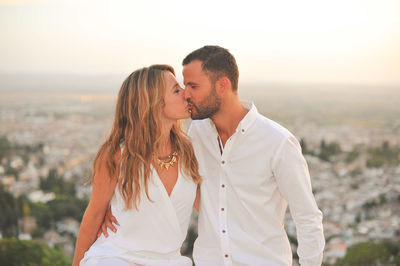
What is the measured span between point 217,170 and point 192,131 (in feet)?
1.00

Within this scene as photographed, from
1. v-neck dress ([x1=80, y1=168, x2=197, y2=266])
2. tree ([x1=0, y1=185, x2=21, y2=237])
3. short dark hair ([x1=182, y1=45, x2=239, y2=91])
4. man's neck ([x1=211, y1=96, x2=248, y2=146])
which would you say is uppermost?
short dark hair ([x1=182, y1=45, x2=239, y2=91])

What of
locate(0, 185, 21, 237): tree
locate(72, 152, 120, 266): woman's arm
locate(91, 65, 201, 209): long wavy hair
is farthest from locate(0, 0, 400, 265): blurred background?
locate(91, 65, 201, 209): long wavy hair

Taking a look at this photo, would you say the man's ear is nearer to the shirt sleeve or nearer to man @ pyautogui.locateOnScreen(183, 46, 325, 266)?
man @ pyautogui.locateOnScreen(183, 46, 325, 266)

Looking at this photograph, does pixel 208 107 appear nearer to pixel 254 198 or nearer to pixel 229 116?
pixel 229 116

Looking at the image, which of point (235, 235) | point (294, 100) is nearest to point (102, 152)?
point (235, 235)

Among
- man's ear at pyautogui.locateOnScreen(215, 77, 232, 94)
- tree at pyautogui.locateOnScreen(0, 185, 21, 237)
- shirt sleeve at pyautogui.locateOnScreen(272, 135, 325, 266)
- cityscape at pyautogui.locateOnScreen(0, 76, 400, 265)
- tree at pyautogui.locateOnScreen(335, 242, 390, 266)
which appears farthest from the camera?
tree at pyautogui.locateOnScreen(0, 185, 21, 237)

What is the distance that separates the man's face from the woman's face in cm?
3

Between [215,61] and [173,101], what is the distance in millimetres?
289

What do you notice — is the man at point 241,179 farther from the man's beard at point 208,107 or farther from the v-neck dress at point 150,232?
the v-neck dress at point 150,232

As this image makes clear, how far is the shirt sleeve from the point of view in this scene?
1773 mm

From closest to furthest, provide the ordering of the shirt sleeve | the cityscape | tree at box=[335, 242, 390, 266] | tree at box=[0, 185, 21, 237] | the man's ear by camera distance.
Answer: the shirt sleeve, the man's ear, tree at box=[335, 242, 390, 266], the cityscape, tree at box=[0, 185, 21, 237]

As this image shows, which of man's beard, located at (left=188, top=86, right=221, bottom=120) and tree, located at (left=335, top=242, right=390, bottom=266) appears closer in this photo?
man's beard, located at (left=188, top=86, right=221, bottom=120)

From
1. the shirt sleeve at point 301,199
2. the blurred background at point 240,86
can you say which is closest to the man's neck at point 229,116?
the shirt sleeve at point 301,199

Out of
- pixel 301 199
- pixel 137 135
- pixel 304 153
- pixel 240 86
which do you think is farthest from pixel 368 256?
pixel 304 153
